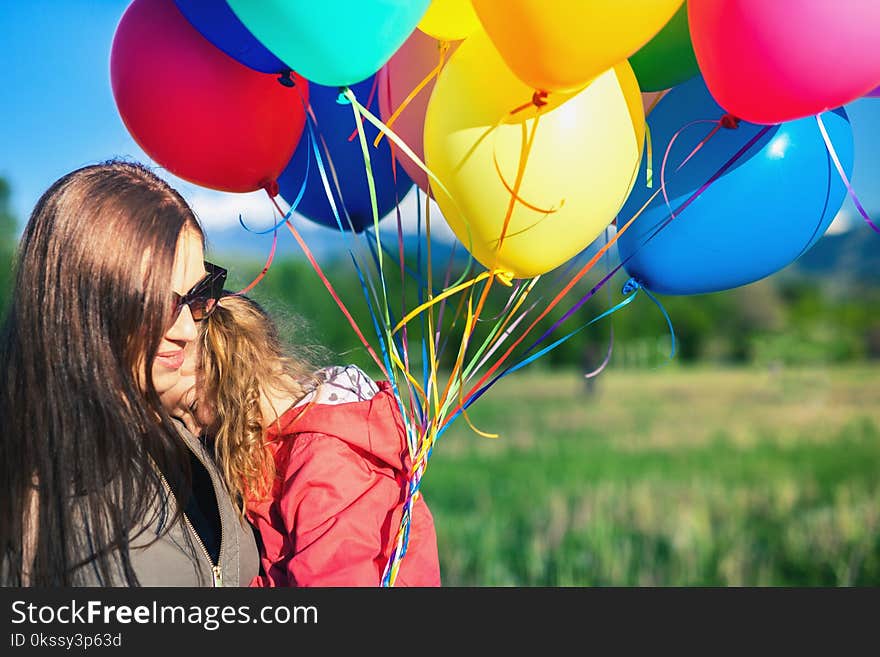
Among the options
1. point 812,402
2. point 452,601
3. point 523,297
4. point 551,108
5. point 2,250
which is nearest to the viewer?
point 551,108

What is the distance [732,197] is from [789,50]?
0.96 ft

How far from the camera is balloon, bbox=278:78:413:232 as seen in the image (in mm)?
1442

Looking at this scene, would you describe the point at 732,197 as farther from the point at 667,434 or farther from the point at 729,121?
the point at 667,434

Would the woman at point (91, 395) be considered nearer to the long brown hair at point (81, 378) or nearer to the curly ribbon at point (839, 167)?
the long brown hair at point (81, 378)

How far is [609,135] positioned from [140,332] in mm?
721

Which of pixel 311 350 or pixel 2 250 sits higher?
pixel 2 250

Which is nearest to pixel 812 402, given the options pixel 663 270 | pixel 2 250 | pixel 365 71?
pixel 663 270

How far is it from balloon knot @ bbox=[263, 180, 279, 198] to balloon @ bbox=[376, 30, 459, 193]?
0.82 feet

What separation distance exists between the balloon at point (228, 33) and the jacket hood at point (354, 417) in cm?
51

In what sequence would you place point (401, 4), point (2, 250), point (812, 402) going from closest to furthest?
1. point (401, 4)
2. point (812, 402)
3. point (2, 250)

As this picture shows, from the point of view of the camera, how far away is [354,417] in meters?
1.18

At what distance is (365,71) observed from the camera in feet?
3.59

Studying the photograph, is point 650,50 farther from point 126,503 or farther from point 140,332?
point 126,503

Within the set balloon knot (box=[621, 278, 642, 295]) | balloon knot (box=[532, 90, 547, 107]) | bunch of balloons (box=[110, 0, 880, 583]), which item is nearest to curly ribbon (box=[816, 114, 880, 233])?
bunch of balloons (box=[110, 0, 880, 583])
